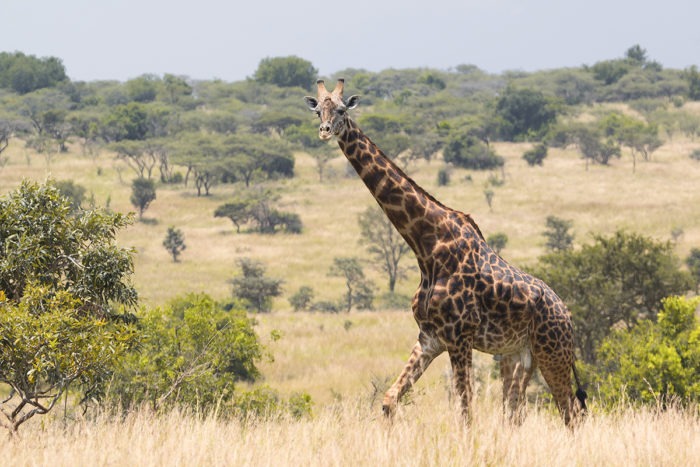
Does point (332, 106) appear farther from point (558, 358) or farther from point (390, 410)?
point (558, 358)

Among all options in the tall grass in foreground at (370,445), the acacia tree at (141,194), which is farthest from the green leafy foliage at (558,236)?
the tall grass in foreground at (370,445)

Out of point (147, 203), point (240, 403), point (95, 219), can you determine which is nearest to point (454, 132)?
point (147, 203)

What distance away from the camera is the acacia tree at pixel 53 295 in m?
9.03

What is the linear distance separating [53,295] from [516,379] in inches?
212

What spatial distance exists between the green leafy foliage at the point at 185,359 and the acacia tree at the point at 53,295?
11.4 feet

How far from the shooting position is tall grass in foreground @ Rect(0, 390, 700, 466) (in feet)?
23.4

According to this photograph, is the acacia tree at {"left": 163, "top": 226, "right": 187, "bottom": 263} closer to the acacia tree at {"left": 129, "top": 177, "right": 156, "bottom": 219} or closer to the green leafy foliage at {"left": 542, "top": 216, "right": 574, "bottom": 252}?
the acacia tree at {"left": 129, "top": 177, "right": 156, "bottom": 219}

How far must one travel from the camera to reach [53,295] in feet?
35.1

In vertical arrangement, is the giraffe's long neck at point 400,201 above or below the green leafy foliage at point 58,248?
above

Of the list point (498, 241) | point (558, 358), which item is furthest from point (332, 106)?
point (498, 241)

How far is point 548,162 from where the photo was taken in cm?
9075

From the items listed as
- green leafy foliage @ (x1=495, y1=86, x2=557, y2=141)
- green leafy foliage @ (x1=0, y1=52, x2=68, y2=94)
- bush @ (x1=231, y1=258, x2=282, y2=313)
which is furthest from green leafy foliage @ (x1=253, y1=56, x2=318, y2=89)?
bush @ (x1=231, y1=258, x2=282, y2=313)

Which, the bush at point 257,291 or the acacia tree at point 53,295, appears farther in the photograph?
the bush at point 257,291

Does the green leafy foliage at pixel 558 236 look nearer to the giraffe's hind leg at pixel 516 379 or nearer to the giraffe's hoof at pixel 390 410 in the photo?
the giraffe's hind leg at pixel 516 379
